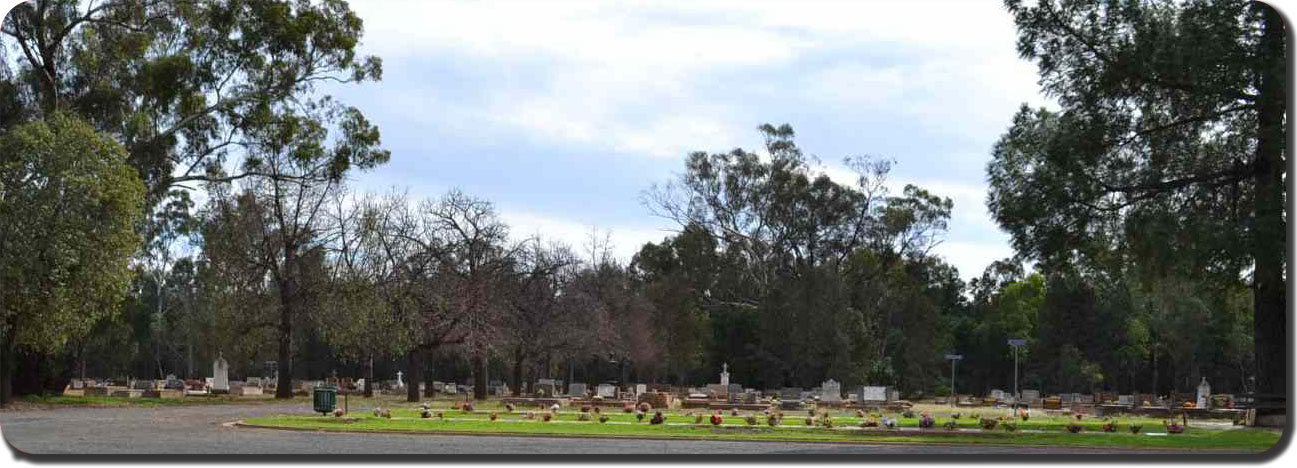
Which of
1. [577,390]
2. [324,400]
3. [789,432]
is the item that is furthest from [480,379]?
[789,432]

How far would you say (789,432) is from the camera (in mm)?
20734

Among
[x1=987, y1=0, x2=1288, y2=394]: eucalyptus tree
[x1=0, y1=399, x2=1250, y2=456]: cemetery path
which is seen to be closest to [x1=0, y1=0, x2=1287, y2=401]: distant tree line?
[x1=987, y1=0, x2=1288, y2=394]: eucalyptus tree

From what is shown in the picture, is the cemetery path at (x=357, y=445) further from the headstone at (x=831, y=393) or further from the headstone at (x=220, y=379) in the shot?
the headstone at (x=831, y=393)

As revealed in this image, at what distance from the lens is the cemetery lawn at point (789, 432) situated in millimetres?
18109

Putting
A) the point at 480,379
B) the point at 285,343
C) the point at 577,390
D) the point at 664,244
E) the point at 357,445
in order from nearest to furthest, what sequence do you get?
the point at 357,445
the point at 285,343
the point at 480,379
the point at 577,390
the point at 664,244

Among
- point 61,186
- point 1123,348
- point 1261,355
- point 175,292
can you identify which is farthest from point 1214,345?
point 175,292

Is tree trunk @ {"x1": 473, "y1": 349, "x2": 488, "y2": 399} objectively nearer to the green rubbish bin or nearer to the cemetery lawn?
the green rubbish bin

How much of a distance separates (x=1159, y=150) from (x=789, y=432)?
7.65m

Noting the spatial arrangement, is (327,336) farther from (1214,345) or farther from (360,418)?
(1214,345)

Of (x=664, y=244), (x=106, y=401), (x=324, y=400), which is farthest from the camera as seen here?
(x=664, y=244)

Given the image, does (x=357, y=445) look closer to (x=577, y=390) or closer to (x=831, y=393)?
(x=577, y=390)

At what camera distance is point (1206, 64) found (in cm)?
1873

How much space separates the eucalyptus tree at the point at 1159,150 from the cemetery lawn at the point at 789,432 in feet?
8.54

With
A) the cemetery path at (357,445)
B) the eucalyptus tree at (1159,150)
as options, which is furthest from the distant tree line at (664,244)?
the cemetery path at (357,445)
